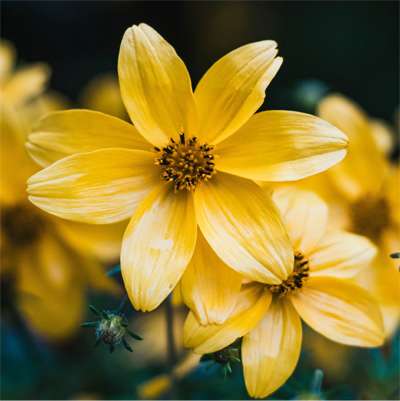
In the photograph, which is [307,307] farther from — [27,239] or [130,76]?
[27,239]

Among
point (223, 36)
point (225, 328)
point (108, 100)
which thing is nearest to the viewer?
point (225, 328)

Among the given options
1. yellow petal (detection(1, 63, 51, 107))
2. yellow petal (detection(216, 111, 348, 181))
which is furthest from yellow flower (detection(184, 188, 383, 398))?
yellow petal (detection(1, 63, 51, 107))

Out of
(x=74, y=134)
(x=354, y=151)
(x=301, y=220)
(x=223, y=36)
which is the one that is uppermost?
(x=223, y=36)

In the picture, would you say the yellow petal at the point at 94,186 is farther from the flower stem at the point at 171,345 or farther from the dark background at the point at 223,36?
the dark background at the point at 223,36

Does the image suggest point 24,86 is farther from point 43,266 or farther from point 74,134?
point 74,134

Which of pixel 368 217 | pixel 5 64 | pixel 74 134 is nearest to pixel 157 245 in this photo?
pixel 74 134

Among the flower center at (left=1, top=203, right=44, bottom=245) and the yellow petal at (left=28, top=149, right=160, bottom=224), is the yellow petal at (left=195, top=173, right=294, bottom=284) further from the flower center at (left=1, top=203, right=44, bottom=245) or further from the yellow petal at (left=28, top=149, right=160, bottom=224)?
the flower center at (left=1, top=203, right=44, bottom=245)

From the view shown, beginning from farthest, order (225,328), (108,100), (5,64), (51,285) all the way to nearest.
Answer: (5,64)
(108,100)
(51,285)
(225,328)

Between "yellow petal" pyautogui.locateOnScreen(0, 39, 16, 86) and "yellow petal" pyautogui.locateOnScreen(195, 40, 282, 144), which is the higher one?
"yellow petal" pyautogui.locateOnScreen(0, 39, 16, 86)
